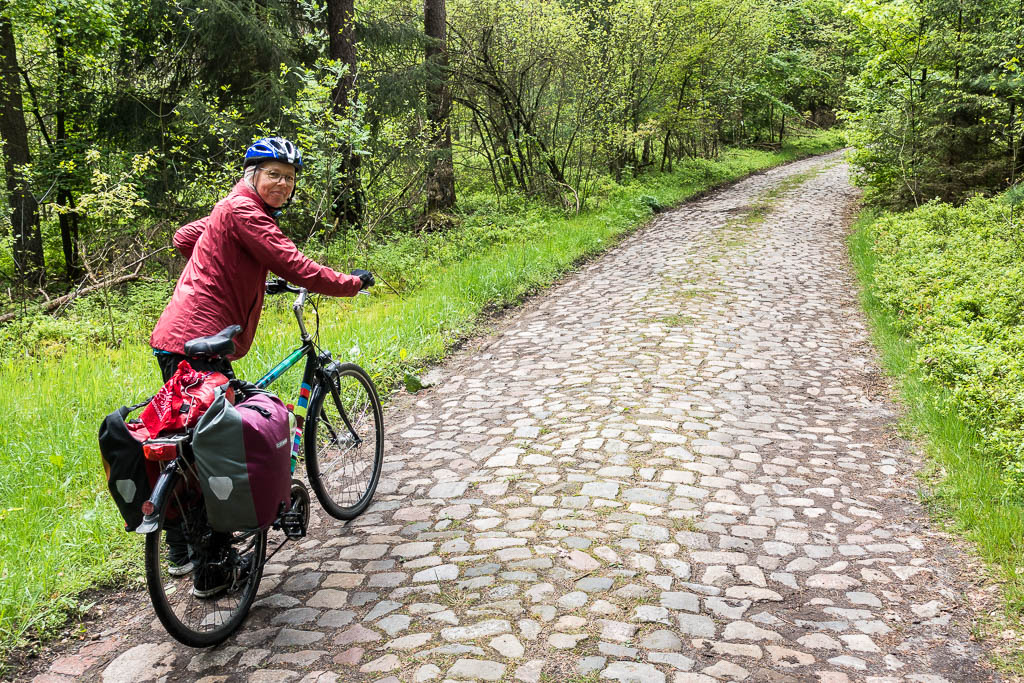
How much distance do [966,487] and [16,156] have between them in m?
15.2

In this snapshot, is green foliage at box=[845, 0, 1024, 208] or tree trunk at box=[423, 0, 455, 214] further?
tree trunk at box=[423, 0, 455, 214]

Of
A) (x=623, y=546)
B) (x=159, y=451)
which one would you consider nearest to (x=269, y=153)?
(x=159, y=451)

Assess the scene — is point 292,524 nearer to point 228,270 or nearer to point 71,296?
point 228,270

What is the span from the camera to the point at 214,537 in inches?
145

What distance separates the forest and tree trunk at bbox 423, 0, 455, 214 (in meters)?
0.07

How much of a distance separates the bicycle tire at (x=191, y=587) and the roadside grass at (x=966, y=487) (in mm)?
3633

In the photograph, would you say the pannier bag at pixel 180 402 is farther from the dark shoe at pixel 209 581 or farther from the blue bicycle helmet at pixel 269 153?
the blue bicycle helmet at pixel 269 153

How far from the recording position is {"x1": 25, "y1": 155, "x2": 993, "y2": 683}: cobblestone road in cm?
354

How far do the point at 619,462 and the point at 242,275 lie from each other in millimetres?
3060

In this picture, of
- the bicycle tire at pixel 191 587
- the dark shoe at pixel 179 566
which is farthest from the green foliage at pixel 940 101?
the dark shoe at pixel 179 566

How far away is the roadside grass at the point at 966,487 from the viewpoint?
4.09 metres


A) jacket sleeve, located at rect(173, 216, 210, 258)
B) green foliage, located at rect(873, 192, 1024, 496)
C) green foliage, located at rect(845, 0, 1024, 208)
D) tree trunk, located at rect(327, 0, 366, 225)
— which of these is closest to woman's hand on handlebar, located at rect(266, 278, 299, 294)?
jacket sleeve, located at rect(173, 216, 210, 258)

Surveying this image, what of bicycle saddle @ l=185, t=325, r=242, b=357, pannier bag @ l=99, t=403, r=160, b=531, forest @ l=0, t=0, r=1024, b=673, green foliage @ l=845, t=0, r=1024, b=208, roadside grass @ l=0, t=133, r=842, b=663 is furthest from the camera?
green foliage @ l=845, t=0, r=1024, b=208

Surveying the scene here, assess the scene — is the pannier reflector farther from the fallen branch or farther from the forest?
the fallen branch
